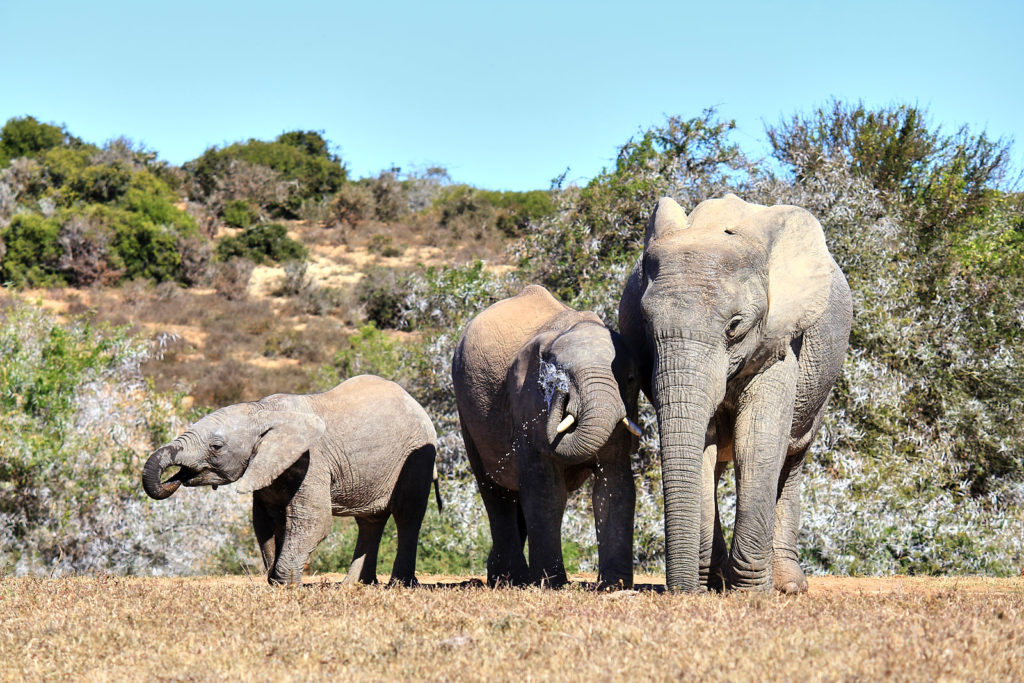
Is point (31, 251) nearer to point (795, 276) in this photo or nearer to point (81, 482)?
point (81, 482)

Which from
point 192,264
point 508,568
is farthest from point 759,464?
point 192,264

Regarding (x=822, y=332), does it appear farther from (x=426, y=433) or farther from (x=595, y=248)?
(x=595, y=248)

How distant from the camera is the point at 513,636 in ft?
17.7

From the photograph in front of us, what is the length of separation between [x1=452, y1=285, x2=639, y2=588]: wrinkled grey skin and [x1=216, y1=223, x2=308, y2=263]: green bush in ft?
95.4

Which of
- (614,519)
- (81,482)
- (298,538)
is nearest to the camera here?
(614,519)

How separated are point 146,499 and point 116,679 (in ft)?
25.9

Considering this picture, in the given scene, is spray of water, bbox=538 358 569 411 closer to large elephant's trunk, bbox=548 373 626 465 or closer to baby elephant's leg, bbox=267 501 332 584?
large elephant's trunk, bbox=548 373 626 465

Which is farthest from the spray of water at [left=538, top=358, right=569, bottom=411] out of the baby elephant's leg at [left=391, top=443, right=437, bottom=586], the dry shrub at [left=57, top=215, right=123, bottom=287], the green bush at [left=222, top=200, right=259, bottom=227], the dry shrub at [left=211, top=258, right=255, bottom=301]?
the green bush at [left=222, top=200, right=259, bottom=227]

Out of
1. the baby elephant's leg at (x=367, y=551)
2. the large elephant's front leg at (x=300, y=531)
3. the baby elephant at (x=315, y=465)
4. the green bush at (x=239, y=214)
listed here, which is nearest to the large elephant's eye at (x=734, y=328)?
the baby elephant at (x=315, y=465)

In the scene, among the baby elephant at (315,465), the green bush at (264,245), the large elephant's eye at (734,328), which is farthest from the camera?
the green bush at (264,245)

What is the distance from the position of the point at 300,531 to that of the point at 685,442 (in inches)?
139

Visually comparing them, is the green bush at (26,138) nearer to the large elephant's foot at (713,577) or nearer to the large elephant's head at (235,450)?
A: the large elephant's head at (235,450)

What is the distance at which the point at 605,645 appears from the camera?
5.09 m

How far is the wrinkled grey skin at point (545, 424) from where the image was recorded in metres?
7.19
